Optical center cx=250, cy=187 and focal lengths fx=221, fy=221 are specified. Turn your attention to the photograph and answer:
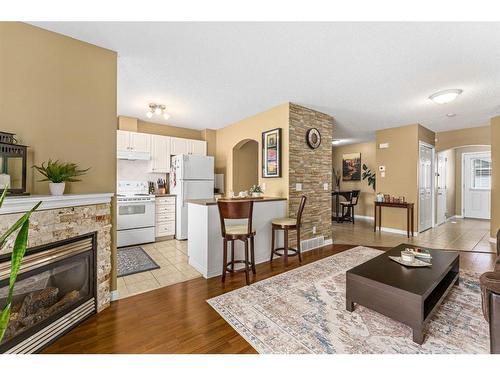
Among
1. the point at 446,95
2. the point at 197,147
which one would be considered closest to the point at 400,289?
the point at 446,95

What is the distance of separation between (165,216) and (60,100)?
2.91 meters

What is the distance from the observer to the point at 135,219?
4.11m

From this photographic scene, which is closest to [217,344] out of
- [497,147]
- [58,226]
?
[58,226]

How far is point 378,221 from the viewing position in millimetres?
5805

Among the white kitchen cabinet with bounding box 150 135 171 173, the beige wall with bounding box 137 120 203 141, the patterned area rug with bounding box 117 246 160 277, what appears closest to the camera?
the patterned area rug with bounding box 117 246 160 277

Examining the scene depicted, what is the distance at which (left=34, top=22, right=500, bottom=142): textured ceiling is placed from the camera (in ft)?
6.49

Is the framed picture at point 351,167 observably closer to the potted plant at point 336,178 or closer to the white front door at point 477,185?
the potted plant at point 336,178

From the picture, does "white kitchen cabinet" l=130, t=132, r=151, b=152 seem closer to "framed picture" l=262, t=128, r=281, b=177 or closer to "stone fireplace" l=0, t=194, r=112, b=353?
"framed picture" l=262, t=128, r=281, b=177

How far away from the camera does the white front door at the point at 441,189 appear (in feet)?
20.8

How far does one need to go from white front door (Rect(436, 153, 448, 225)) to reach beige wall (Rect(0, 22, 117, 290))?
786 cm

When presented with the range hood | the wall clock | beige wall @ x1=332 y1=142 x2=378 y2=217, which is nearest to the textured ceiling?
the wall clock

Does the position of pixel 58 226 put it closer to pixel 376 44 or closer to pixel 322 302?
pixel 322 302
